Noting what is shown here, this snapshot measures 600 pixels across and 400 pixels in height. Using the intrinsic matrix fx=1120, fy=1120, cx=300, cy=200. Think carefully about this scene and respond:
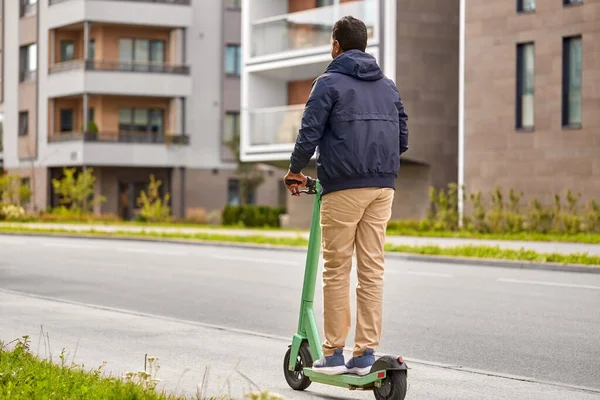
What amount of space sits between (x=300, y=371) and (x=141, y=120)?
49.7m

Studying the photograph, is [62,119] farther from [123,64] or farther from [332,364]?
[332,364]

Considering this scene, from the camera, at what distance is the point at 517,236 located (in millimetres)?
25844

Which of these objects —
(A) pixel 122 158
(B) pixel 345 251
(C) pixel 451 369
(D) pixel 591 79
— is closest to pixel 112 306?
(C) pixel 451 369

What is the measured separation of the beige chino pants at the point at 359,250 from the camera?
634 centimetres

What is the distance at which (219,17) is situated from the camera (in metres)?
56.5

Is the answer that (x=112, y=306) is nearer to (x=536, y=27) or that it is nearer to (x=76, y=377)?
(x=76, y=377)

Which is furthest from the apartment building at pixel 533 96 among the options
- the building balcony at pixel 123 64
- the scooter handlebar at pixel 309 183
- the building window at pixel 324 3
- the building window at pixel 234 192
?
the building window at pixel 234 192

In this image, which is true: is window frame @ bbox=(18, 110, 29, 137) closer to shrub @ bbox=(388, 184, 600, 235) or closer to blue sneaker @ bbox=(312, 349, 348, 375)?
shrub @ bbox=(388, 184, 600, 235)

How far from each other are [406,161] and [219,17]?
2432 cm

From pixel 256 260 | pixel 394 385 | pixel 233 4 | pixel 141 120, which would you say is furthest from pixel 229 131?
pixel 394 385

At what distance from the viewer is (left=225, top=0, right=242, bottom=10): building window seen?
56.7 metres

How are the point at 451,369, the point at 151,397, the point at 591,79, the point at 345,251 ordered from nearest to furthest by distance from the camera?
the point at 151,397, the point at 345,251, the point at 451,369, the point at 591,79

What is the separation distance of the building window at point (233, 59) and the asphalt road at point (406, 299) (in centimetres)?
3546

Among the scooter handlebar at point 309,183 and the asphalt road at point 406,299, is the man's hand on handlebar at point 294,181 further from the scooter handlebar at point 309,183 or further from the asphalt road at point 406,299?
the asphalt road at point 406,299
